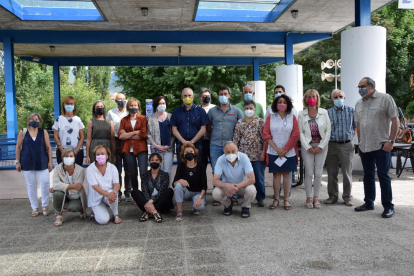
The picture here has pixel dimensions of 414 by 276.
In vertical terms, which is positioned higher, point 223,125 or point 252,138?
point 223,125

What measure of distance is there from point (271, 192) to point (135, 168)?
2.74 metres

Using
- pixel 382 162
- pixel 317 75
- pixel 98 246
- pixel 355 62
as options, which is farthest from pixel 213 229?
pixel 317 75

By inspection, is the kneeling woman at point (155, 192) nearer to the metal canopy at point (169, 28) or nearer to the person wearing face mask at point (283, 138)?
the person wearing face mask at point (283, 138)

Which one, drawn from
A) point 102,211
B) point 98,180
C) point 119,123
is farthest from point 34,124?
point 102,211

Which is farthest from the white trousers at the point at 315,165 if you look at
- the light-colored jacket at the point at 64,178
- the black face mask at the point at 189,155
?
the light-colored jacket at the point at 64,178

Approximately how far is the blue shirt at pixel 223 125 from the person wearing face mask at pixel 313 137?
112 centimetres

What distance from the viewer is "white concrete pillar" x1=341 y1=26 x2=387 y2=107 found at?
853cm

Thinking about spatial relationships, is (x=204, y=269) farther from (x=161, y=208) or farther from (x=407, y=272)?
(x=161, y=208)

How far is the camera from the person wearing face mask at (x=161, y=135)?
6535mm

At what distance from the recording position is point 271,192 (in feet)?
25.0

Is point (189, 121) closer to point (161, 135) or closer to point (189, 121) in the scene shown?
point (189, 121)

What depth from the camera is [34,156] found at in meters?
6.12

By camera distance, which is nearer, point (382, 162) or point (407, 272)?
point (407, 272)

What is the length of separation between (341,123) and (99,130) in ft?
13.2
